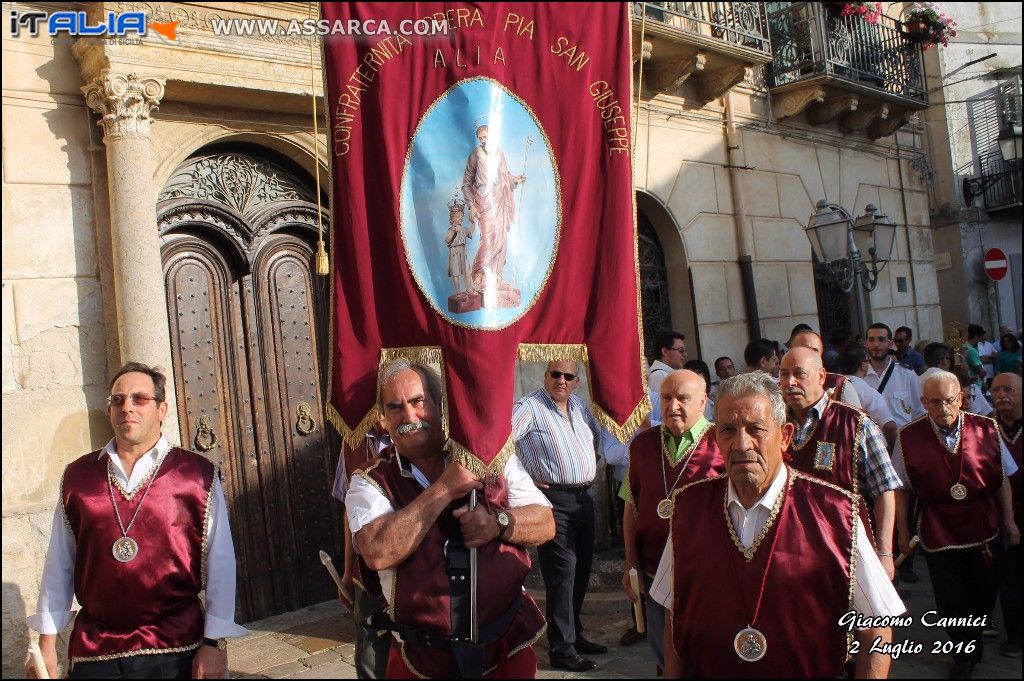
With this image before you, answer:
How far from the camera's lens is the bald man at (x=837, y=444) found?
15.8ft

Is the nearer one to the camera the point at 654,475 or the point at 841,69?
the point at 654,475

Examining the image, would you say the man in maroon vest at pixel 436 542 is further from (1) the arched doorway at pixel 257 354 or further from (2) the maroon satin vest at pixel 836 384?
(1) the arched doorway at pixel 257 354

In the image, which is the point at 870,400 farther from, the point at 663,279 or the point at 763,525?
the point at 763,525

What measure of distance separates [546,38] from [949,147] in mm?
20162

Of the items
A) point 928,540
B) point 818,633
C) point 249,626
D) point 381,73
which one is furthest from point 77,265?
point 928,540

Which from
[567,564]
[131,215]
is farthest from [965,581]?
[131,215]

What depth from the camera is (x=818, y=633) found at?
300 cm

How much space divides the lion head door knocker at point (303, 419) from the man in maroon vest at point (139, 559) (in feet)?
12.8

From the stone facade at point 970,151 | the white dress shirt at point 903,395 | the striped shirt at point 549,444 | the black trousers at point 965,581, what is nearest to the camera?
the black trousers at point 965,581

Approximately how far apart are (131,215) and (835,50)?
31.1 ft

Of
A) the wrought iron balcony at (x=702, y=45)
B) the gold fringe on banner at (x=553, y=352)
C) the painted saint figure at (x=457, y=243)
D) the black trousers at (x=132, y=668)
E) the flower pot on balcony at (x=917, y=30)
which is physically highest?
the flower pot on balcony at (x=917, y=30)

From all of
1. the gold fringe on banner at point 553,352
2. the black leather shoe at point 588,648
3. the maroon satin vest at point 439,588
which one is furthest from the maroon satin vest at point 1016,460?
the maroon satin vest at point 439,588

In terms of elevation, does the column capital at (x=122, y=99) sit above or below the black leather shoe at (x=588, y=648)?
above

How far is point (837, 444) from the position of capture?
5.01m
